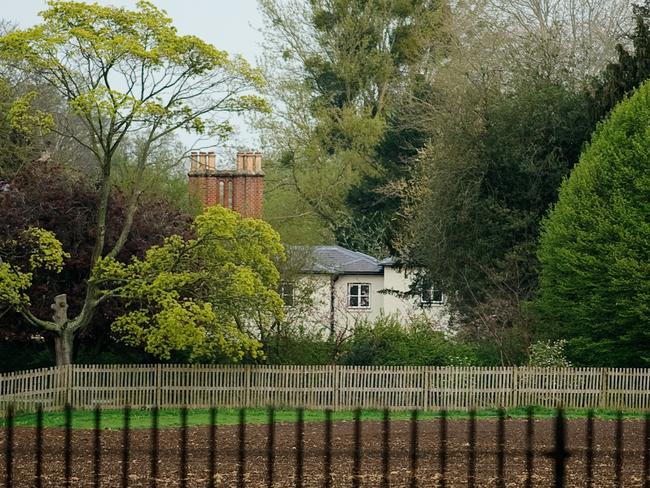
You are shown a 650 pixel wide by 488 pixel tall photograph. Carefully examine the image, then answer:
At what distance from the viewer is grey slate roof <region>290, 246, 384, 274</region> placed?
52969 mm

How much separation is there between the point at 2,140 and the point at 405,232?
1717cm

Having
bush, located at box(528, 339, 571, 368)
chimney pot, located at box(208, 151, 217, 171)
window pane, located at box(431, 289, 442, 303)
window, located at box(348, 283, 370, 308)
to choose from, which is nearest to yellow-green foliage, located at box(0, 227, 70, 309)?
chimney pot, located at box(208, 151, 217, 171)

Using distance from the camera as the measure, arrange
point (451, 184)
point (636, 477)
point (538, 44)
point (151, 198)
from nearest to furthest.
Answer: point (636, 477)
point (151, 198)
point (451, 184)
point (538, 44)

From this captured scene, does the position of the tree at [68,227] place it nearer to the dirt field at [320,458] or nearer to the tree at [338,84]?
the dirt field at [320,458]

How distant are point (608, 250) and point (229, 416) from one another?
12.0 metres

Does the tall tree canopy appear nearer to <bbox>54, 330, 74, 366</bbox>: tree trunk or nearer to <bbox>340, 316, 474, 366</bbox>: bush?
<bbox>340, 316, 474, 366</bbox>: bush

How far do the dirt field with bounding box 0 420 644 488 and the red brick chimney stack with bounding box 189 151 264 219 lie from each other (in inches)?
829

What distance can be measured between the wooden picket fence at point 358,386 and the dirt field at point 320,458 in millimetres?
6172

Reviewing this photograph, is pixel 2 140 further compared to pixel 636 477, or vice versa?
pixel 2 140

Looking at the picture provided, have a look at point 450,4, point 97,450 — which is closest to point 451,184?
point 450,4

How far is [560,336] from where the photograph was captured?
1489 inches

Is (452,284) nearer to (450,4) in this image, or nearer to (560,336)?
(560,336)

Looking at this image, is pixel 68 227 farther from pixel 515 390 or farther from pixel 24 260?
pixel 515 390

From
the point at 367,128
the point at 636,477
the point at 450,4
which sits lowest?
the point at 636,477
